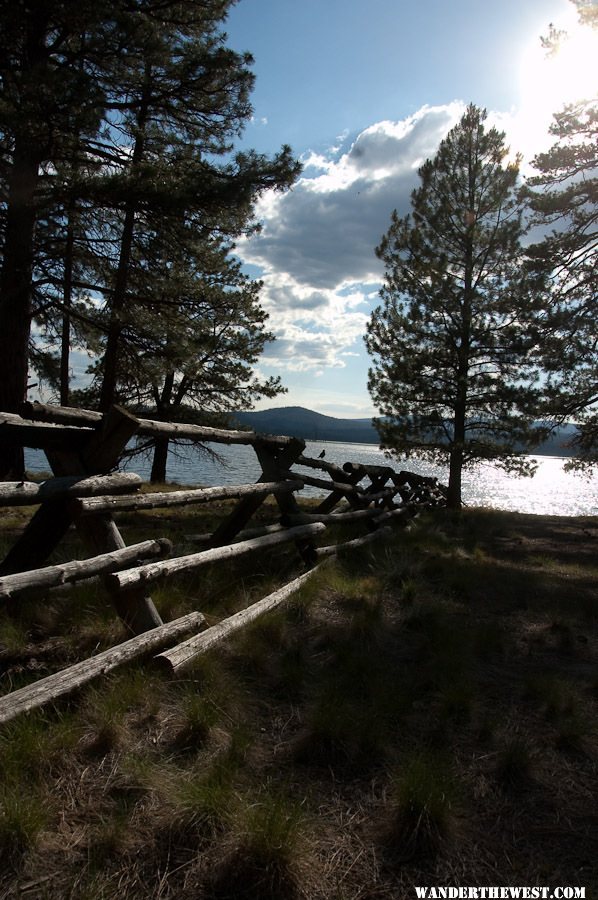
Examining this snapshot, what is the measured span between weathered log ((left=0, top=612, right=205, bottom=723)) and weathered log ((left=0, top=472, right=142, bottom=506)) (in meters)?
0.97

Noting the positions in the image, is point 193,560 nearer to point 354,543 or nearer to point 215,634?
point 215,634

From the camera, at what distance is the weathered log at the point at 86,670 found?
251 cm

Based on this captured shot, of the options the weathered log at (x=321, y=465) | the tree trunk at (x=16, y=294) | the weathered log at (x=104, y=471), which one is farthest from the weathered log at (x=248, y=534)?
the tree trunk at (x=16, y=294)

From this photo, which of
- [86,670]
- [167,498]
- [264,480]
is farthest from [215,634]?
[264,480]

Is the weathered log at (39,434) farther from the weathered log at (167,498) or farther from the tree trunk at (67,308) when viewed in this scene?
the tree trunk at (67,308)

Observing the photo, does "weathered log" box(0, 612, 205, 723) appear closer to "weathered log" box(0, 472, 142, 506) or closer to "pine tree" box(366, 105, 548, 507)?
"weathered log" box(0, 472, 142, 506)

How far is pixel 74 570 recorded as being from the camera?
3064 mm

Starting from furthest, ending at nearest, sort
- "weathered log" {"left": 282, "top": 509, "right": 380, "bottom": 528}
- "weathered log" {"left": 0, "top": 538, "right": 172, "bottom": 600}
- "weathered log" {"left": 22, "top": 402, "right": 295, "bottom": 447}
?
"weathered log" {"left": 282, "top": 509, "right": 380, "bottom": 528}, "weathered log" {"left": 22, "top": 402, "right": 295, "bottom": 447}, "weathered log" {"left": 0, "top": 538, "right": 172, "bottom": 600}

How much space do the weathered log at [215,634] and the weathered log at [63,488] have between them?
3.88ft

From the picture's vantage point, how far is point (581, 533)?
12852mm

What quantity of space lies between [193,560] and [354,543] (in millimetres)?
3847

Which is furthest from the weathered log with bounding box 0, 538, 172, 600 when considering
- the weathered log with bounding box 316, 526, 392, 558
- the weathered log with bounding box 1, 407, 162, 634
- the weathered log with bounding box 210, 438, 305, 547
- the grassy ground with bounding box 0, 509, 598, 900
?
the weathered log with bounding box 316, 526, 392, 558

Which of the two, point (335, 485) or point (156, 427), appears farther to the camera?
point (335, 485)

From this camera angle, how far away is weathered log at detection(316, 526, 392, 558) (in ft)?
21.4
